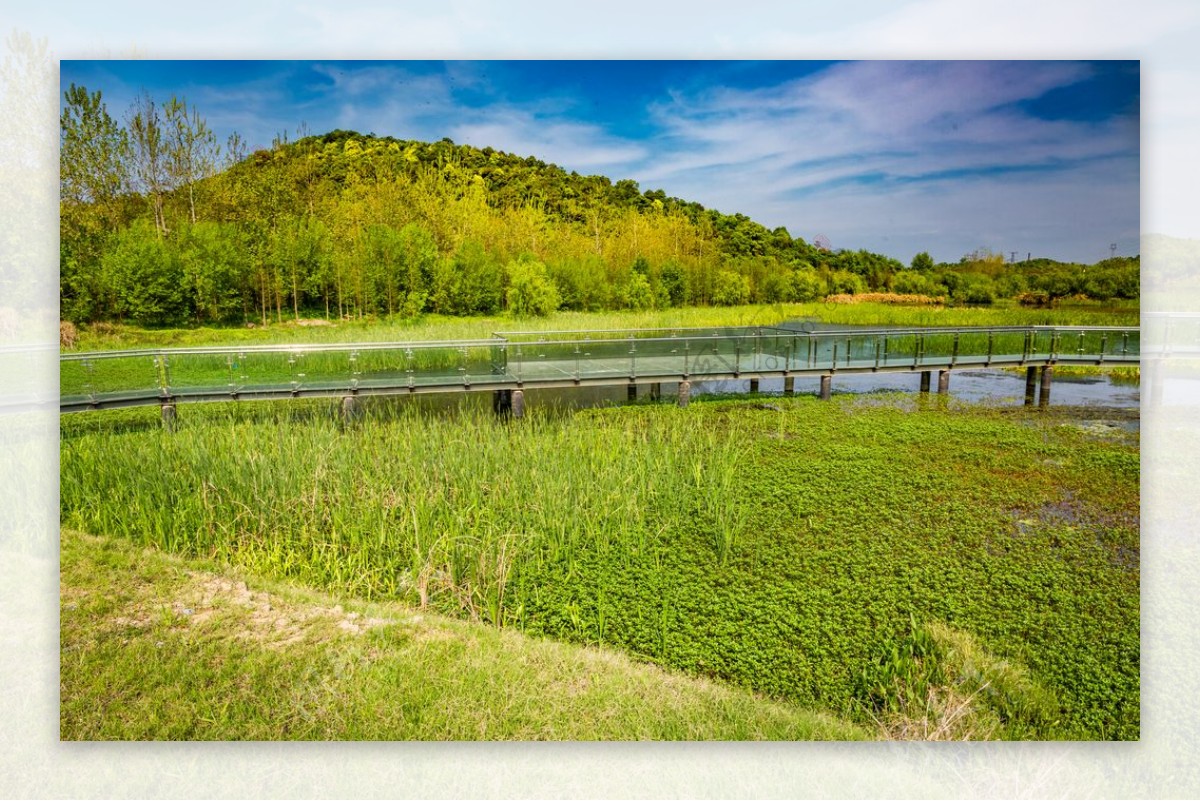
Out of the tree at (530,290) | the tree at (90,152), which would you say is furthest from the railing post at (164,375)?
the tree at (530,290)

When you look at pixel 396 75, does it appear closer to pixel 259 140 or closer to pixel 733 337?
pixel 259 140

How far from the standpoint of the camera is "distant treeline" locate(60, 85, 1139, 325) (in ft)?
15.4

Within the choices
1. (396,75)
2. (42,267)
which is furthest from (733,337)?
(42,267)

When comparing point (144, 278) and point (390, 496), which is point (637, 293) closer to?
point (390, 496)

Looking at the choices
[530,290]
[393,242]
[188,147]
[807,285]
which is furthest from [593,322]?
[188,147]

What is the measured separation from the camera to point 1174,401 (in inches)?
186

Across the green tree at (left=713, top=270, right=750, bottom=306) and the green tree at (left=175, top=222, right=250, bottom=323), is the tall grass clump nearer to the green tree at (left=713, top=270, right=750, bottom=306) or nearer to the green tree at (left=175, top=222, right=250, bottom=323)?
the green tree at (left=175, top=222, right=250, bottom=323)

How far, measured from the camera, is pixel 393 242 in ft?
23.3

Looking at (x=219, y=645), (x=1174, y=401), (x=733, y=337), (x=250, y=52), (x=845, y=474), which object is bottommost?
(x=219, y=645)

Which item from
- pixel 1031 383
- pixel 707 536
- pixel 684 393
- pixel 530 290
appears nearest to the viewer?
pixel 707 536

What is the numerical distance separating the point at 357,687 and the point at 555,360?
14.6ft

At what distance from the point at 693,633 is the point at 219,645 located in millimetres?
2177

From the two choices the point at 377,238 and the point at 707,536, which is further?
the point at 377,238

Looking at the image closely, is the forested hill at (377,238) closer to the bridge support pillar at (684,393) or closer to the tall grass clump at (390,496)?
the tall grass clump at (390,496)
